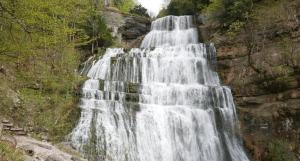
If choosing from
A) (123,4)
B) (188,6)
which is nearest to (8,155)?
(188,6)

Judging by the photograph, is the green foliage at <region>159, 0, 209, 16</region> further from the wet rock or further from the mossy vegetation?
the wet rock

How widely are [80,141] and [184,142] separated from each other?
18.1 feet

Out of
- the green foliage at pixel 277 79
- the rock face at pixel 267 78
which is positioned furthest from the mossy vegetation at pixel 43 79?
the green foliage at pixel 277 79

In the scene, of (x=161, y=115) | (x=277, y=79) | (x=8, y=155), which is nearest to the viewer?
(x=8, y=155)

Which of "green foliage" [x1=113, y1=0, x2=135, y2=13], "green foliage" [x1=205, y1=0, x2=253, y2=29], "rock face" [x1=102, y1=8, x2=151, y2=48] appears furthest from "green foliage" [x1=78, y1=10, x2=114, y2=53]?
"green foliage" [x1=113, y1=0, x2=135, y2=13]

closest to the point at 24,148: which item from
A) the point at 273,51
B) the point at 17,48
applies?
the point at 17,48

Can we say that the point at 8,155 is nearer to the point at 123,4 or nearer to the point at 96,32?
the point at 96,32

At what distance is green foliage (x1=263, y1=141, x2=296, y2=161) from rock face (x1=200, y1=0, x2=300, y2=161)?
11.8 inches

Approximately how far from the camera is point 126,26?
113 feet

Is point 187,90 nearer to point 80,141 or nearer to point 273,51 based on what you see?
point 273,51

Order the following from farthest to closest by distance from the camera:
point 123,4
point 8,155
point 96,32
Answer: point 123,4 → point 96,32 → point 8,155

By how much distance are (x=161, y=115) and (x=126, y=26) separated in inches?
710

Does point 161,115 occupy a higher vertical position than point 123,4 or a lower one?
lower

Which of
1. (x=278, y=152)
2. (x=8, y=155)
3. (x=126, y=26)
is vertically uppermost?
(x=126, y=26)
